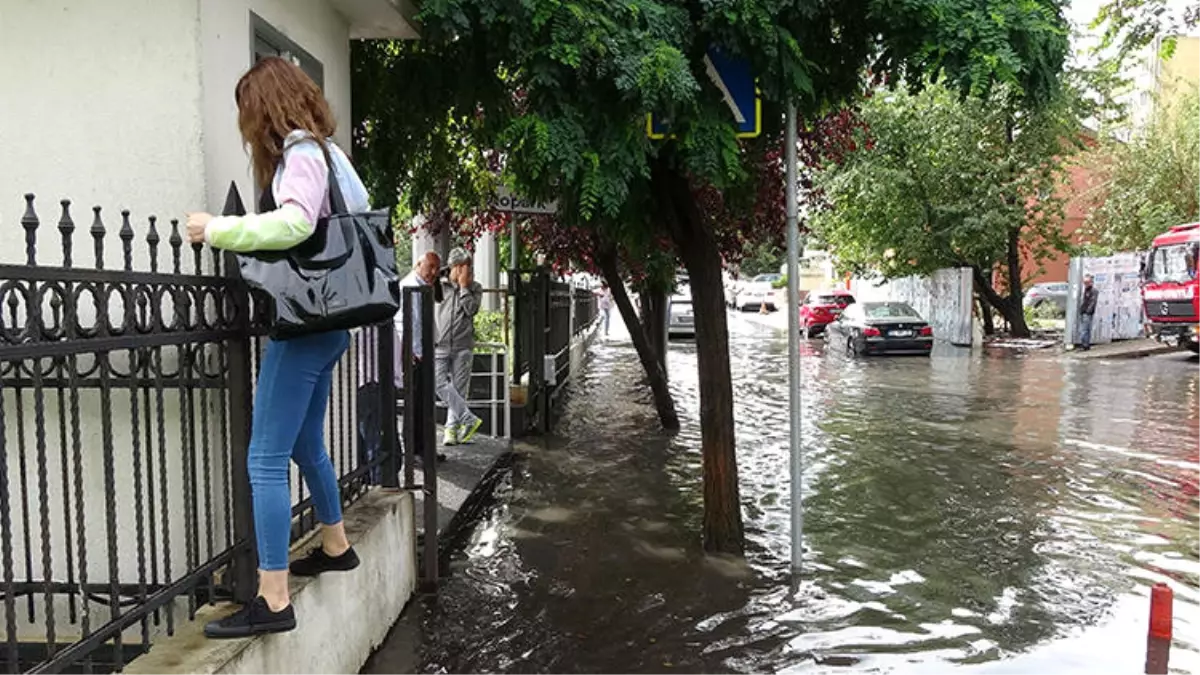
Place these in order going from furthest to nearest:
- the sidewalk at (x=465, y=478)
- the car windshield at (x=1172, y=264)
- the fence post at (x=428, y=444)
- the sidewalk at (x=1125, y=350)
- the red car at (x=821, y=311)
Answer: the red car at (x=821, y=311)
the sidewalk at (x=1125, y=350)
the car windshield at (x=1172, y=264)
the sidewalk at (x=465, y=478)
the fence post at (x=428, y=444)

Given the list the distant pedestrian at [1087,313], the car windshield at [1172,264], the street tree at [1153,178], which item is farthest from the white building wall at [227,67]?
the street tree at [1153,178]

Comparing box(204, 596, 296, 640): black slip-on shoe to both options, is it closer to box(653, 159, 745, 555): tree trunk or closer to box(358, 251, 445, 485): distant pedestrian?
box(358, 251, 445, 485): distant pedestrian

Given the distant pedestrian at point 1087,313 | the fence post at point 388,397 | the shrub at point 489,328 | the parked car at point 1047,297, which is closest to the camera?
the fence post at point 388,397

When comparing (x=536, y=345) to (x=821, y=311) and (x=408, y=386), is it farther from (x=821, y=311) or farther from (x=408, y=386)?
(x=821, y=311)

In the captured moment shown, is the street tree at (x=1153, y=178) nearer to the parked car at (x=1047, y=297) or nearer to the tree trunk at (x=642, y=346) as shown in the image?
the parked car at (x=1047, y=297)

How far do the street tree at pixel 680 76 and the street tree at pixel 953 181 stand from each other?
18842 mm

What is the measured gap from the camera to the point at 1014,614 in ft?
16.4

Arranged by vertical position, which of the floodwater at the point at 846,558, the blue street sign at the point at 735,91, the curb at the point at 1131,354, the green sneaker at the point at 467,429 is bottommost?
the floodwater at the point at 846,558

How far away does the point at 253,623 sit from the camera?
315cm

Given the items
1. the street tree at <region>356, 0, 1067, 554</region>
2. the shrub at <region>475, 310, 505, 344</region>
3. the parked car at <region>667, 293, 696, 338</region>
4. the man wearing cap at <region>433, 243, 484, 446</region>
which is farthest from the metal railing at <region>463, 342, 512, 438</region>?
the parked car at <region>667, 293, 696, 338</region>

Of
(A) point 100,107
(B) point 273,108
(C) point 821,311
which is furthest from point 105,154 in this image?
(C) point 821,311

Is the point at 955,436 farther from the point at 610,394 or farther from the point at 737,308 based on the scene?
the point at 737,308

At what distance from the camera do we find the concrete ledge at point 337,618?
2938 mm

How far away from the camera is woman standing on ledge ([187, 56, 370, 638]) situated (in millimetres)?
2980
